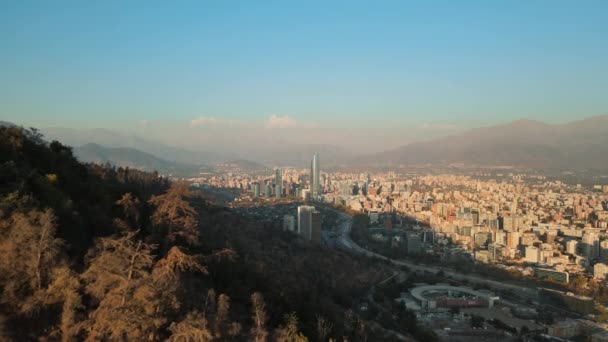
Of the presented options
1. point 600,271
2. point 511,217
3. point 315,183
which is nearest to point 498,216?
point 511,217

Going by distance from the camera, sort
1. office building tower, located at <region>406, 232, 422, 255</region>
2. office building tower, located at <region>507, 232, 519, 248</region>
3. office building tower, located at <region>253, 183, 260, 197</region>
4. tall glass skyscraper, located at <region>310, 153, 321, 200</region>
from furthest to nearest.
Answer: tall glass skyscraper, located at <region>310, 153, 321, 200</region>, office building tower, located at <region>253, 183, 260, 197</region>, office building tower, located at <region>406, 232, 422, 255</region>, office building tower, located at <region>507, 232, 519, 248</region>

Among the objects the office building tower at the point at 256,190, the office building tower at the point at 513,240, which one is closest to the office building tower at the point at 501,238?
the office building tower at the point at 513,240

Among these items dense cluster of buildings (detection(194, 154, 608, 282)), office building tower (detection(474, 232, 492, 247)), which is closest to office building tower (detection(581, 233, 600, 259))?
dense cluster of buildings (detection(194, 154, 608, 282))

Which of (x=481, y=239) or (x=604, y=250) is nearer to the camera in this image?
(x=604, y=250)

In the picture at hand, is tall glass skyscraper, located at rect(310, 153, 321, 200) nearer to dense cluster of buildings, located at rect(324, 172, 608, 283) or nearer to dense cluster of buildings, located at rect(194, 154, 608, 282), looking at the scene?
dense cluster of buildings, located at rect(194, 154, 608, 282)

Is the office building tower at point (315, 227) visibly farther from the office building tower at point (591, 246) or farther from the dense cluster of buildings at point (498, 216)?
the office building tower at point (591, 246)

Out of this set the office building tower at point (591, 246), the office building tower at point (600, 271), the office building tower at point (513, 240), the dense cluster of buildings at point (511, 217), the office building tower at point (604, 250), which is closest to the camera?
the office building tower at point (600, 271)

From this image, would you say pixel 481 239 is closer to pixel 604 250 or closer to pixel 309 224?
pixel 604 250

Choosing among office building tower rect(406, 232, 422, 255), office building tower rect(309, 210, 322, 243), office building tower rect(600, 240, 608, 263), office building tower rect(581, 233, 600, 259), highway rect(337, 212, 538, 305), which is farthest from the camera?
office building tower rect(309, 210, 322, 243)

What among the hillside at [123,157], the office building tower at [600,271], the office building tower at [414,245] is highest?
the hillside at [123,157]
